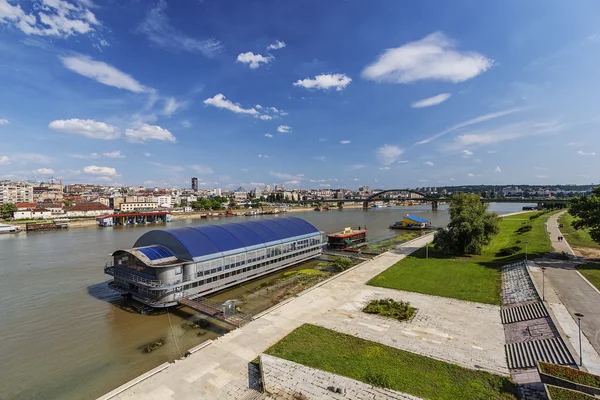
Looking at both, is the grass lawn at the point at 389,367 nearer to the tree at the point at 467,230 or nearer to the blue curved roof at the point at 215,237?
the blue curved roof at the point at 215,237

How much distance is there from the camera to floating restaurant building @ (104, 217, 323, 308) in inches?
793

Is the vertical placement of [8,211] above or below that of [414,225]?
above

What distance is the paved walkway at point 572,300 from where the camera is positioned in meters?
13.4

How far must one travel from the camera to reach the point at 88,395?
12117 millimetres

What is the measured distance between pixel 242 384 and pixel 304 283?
1503 centimetres

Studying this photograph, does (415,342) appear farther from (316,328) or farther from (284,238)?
(284,238)

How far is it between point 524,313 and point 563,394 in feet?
28.5

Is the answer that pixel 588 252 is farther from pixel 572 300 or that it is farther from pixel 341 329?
pixel 341 329

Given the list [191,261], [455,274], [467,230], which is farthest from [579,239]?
[191,261]

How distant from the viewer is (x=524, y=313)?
55.4 feet

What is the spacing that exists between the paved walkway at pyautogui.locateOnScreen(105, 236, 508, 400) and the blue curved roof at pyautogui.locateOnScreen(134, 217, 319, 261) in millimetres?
7938

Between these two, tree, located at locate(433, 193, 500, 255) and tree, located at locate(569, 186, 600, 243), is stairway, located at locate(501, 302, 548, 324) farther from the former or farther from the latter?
tree, located at locate(433, 193, 500, 255)

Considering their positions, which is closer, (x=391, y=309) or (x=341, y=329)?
(x=341, y=329)

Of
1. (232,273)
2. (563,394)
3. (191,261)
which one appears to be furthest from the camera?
(232,273)
